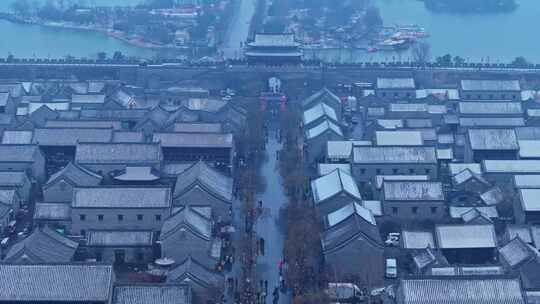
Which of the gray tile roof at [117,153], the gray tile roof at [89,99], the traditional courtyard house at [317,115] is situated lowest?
the gray tile roof at [117,153]

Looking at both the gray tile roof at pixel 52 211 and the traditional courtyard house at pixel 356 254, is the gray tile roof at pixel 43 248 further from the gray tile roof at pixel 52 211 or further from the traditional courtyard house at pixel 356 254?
the traditional courtyard house at pixel 356 254

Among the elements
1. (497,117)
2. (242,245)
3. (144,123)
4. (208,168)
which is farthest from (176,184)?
(497,117)

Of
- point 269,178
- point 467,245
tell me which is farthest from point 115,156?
point 467,245

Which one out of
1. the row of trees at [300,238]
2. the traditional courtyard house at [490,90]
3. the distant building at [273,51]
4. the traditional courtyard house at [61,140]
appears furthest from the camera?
the distant building at [273,51]

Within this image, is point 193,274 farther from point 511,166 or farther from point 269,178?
point 511,166

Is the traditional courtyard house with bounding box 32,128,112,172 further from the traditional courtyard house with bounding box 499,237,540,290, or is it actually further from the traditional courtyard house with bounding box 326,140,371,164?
the traditional courtyard house with bounding box 499,237,540,290

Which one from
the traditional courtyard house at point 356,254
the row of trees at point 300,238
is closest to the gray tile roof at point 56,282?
the row of trees at point 300,238

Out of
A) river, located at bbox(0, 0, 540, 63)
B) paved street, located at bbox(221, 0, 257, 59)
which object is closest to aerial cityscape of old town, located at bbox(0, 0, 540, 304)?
paved street, located at bbox(221, 0, 257, 59)
